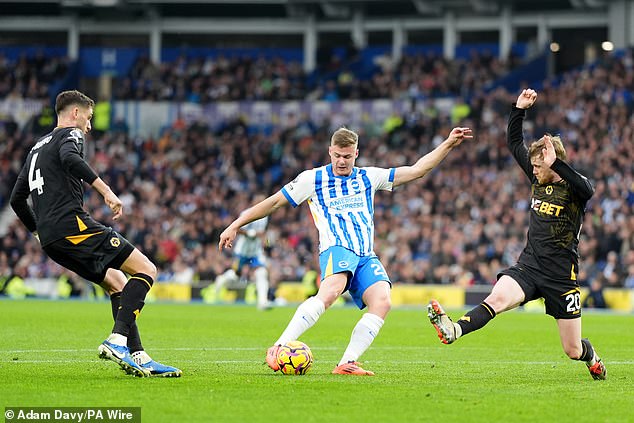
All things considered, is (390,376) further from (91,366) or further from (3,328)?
(3,328)

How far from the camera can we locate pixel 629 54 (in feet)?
124

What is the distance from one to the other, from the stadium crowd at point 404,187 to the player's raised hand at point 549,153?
1911cm

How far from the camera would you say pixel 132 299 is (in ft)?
32.3

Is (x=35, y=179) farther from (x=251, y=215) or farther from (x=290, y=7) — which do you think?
(x=290, y=7)

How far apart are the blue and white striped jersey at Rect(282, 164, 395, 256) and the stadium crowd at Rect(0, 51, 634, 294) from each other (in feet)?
62.7

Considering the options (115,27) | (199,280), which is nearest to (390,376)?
(199,280)

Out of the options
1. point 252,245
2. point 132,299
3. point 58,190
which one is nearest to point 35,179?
point 58,190

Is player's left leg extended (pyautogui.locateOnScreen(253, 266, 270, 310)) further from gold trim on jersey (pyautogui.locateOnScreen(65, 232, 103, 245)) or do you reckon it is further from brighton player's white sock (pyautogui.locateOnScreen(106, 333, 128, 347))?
brighton player's white sock (pyautogui.locateOnScreen(106, 333, 128, 347))

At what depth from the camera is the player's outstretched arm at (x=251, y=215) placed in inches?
397

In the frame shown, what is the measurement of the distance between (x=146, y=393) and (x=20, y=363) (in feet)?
10.4

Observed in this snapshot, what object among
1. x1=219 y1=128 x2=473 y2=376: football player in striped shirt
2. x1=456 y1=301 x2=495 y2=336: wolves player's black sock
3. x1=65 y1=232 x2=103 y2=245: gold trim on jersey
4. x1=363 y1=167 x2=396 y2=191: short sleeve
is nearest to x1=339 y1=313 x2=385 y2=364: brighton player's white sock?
x1=219 y1=128 x2=473 y2=376: football player in striped shirt

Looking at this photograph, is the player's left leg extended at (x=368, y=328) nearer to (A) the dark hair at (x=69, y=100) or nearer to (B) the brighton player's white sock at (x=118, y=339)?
(B) the brighton player's white sock at (x=118, y=339)

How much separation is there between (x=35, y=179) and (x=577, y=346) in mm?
5055
